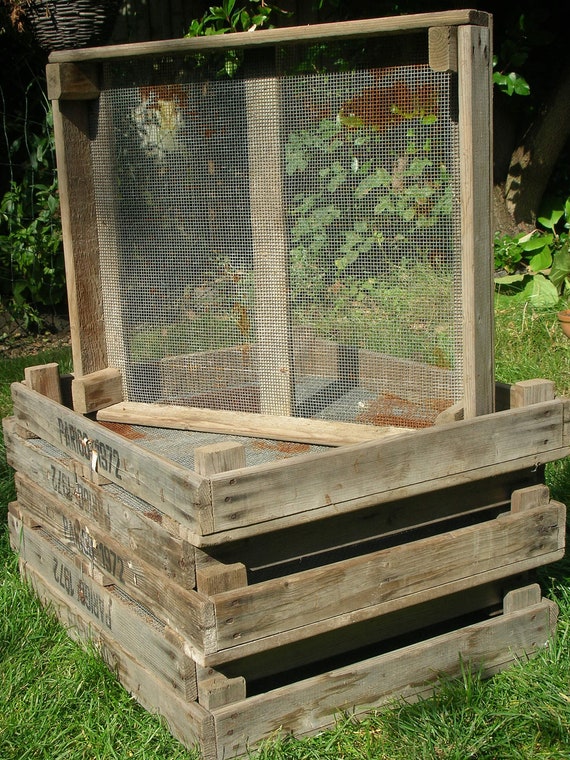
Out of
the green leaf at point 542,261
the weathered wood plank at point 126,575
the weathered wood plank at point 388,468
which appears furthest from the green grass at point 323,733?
the green leaf at point 542,261

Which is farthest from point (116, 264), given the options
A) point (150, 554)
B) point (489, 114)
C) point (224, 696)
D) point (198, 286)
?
point (224, 696)

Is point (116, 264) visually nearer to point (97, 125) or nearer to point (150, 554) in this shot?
point (97, 125)

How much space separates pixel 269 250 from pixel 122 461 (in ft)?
2.51

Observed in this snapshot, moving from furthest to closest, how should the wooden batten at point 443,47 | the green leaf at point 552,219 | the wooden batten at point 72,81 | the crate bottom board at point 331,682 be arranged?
1. the green leaf at point 552,219
2. the wooden batten at point 72,81
3. the wooden batten at point 443,47
4. the crate bottom board at point 331,682

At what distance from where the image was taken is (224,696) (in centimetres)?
215

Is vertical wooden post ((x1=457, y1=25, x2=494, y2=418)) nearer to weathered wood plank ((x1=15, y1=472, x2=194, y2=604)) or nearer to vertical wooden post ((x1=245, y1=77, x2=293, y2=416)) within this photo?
vertical wooden post ((x1=245, y1=77, x2=293, y2=416))

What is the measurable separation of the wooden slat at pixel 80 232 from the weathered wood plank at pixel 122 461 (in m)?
0.22

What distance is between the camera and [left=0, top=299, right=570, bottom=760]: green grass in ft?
7.23

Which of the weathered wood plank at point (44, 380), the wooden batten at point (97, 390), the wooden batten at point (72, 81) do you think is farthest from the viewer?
the weathered wood plank at point (44, 380)

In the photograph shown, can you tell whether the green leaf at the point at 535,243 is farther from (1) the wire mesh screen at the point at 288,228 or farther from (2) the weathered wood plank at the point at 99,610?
(2) the weathered wood plank at the point at 99,610

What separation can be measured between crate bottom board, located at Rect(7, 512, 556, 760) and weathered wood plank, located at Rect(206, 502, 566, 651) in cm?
14

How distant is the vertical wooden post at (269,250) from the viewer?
8.60 feet

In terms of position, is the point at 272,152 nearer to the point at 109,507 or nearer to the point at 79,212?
the point at 79,212

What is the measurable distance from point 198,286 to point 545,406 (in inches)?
43.9
